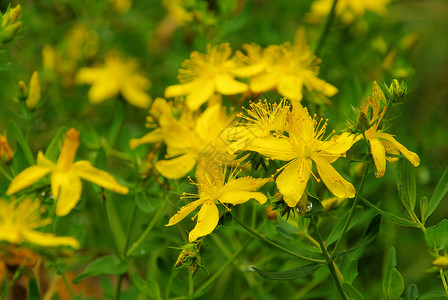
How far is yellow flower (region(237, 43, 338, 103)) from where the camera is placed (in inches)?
59.7

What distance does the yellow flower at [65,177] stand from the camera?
1.14 meters

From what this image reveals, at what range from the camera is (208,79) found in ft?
5.33

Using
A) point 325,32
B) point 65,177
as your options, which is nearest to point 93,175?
point 65,177

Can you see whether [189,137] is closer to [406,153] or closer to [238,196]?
[238,196]

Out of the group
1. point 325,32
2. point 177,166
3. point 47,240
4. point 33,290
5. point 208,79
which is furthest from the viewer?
point 325,32

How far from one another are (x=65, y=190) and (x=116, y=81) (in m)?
1.29

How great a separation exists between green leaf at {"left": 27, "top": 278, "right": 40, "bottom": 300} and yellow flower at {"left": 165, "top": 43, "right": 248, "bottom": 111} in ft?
1.87

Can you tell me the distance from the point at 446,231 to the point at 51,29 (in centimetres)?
174

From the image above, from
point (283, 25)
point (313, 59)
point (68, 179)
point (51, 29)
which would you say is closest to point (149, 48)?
point (51, 29)

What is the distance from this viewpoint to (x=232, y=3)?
189cm

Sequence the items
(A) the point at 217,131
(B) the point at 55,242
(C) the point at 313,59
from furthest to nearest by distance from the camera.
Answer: (C) the point at 313,59 < (A) the point at 217,131 < (B) the point at 55,242

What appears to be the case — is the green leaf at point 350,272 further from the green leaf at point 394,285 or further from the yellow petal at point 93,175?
the yellow petal at point 93,175

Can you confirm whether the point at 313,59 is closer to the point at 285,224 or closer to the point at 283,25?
the point at 285,224

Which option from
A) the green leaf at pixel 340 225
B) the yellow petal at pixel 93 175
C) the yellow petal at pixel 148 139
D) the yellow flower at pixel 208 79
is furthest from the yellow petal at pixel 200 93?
the green leaf at pixel 340 225
